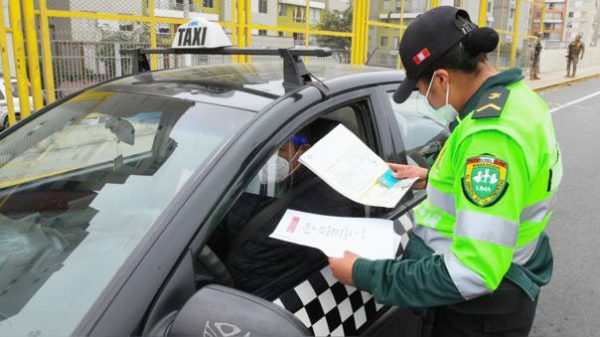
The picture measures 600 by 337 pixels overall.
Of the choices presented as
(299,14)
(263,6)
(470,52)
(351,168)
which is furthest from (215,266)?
(299,14)

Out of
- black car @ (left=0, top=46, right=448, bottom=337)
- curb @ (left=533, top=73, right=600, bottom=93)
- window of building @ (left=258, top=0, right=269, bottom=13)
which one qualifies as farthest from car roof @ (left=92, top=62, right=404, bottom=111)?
curb @ (left=533, top=73, right=600, bottom=93)

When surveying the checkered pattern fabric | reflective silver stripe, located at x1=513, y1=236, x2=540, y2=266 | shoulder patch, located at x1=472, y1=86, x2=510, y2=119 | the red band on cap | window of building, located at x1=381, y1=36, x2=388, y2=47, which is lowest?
the checkered pattern fabric

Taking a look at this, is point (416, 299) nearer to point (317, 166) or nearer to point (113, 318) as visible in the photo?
point (317, 166)

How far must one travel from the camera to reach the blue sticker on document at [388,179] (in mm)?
1871

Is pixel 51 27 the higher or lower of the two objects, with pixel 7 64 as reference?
higher

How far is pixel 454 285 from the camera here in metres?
1.37

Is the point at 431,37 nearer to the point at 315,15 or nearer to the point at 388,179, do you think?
the point at 388,179

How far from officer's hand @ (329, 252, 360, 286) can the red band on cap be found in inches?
23.1

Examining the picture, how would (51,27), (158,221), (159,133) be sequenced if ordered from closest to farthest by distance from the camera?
(158,221)
(159,133)
(51,27)

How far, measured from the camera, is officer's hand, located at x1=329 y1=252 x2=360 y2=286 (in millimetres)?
1471

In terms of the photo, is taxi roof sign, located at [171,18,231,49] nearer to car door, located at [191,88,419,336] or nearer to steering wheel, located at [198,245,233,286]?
car door, located at [191,88,419,336]

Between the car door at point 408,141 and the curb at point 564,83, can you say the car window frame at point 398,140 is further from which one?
the curb at point 564,83

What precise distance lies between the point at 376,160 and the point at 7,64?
4.57 metres

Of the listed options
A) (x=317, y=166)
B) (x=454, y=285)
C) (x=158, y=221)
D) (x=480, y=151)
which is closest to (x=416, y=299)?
(x=454, y=285)
